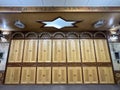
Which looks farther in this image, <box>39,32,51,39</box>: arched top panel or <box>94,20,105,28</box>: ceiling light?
<box>39,32,51,39</box>: arched top panel

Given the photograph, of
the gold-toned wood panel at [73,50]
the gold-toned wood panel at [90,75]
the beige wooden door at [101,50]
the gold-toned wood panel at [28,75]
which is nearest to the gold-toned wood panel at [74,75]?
the gold-toned wood panel at [90,75]

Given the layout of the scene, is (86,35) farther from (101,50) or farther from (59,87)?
(59,87)

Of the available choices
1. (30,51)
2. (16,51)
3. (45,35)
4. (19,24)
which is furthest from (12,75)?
(45,35)

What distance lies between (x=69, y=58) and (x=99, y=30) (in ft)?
5.33

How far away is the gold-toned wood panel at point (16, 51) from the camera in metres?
5.62

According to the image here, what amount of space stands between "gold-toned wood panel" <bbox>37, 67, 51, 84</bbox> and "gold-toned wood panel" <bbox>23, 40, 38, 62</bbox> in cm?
46

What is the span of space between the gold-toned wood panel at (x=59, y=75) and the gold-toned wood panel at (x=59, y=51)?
1.07 feet

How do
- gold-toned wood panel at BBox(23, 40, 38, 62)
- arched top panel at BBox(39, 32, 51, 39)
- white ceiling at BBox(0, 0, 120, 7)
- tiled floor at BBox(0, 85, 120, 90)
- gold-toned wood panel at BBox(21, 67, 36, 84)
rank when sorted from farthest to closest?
arched top panel at BBox(39, 32, 51, 39) → gold-toned wood panel at BBox(23, 40, 38, 62) → gold-toned wood panel at BBox(21, 67, 36, 84) → tiled floor at BBox(0, 85, 120, 90) → white ceiling at BBox(0, 0, 120, 7)

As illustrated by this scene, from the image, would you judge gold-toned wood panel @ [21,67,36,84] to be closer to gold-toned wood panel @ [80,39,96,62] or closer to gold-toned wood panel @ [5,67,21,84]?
gold-toned wood panel @ [5,67,21,84]

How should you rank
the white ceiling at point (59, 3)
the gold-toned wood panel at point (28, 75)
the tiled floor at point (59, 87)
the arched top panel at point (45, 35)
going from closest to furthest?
the white ceiling at point (59, 3)
the tiled floor at point (59, 87)
the gold-toned wood panel at point (28, 75)
the arched top panel at point (45, 35)

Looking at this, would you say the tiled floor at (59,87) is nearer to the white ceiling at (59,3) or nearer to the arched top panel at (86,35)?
the arched top panel at (86,35)

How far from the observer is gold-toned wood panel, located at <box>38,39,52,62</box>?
5636 millimetres

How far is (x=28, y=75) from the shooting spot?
212 inches

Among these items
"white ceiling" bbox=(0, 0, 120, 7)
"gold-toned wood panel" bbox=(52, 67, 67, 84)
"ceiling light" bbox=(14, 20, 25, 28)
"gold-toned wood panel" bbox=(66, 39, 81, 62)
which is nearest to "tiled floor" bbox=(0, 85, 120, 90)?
"gold-toned wood panel" bbox=(52, 67, 67, 84)
